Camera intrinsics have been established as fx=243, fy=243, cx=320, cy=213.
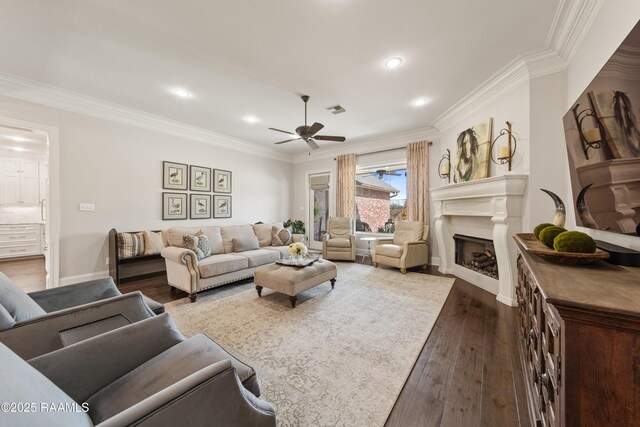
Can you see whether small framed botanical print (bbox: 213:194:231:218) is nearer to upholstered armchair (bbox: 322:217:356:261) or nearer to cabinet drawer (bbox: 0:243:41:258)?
upholstered armchair (bbox: 322:217:356:261)

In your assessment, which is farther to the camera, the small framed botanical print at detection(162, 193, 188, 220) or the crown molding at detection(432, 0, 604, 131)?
the small framed botanical print at detection(162, 193, 188, 220)

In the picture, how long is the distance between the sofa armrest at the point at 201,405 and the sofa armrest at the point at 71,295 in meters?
1.62

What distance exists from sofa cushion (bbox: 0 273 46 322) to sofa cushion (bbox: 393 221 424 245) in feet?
15.8

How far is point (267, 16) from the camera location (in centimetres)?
212

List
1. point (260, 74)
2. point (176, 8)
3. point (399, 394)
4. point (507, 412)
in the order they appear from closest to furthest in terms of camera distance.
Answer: point (507, 412), point (399, 394), point (176, 8), point (260, 74)

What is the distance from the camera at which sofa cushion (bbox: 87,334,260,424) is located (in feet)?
2.98

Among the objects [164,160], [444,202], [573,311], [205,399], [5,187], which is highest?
[164,160]

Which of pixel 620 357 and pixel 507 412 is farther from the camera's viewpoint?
pixel 507 412

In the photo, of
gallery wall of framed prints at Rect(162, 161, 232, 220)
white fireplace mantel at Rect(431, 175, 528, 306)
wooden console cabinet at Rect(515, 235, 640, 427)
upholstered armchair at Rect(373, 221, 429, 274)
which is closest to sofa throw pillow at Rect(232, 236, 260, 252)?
gallery wall of framed prints at Rect(162, 161, 232, 220)

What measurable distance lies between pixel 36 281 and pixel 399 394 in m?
5.72

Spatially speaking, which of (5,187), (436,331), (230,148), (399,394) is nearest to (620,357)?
(399,394)

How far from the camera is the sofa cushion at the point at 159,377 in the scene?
908 millimetres

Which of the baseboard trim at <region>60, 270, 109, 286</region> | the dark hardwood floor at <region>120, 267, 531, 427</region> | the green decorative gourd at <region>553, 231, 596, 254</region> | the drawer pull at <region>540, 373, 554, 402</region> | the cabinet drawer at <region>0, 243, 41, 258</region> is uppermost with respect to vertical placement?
the green decorative gourd at <region>553, 231, 596, 254</region>

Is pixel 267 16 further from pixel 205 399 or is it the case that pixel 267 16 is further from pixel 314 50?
pixel 205 399
